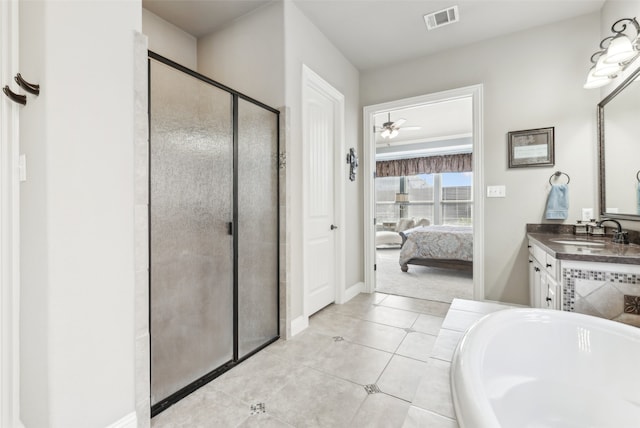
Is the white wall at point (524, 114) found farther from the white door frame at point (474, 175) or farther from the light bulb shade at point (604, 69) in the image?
the light bulb shade at point (604, 69)

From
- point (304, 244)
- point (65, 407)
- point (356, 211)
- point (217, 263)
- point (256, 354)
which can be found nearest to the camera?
point (65, 407)

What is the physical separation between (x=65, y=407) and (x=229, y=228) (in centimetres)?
114

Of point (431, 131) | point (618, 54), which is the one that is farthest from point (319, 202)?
point (431, 131)

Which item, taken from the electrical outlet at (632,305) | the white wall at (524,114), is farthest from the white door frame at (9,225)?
the white wall at (524,114)

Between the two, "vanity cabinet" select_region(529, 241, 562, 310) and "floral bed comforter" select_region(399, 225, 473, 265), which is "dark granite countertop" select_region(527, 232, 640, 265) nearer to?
Answer: "vanity cabinet" select_region(529, 241, 562, 310)

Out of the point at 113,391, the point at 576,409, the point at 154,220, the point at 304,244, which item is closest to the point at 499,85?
the point at 304,244

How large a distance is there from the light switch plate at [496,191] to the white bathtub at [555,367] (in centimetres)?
175

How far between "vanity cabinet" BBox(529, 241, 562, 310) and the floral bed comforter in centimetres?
167

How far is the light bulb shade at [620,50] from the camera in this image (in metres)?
1.86

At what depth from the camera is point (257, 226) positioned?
2.23 meters

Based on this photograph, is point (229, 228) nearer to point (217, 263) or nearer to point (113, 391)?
point (217, 263)

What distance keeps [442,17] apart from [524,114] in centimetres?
122

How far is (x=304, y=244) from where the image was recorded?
2559 millimetres

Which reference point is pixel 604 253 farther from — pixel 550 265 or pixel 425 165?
pixel 425 165
